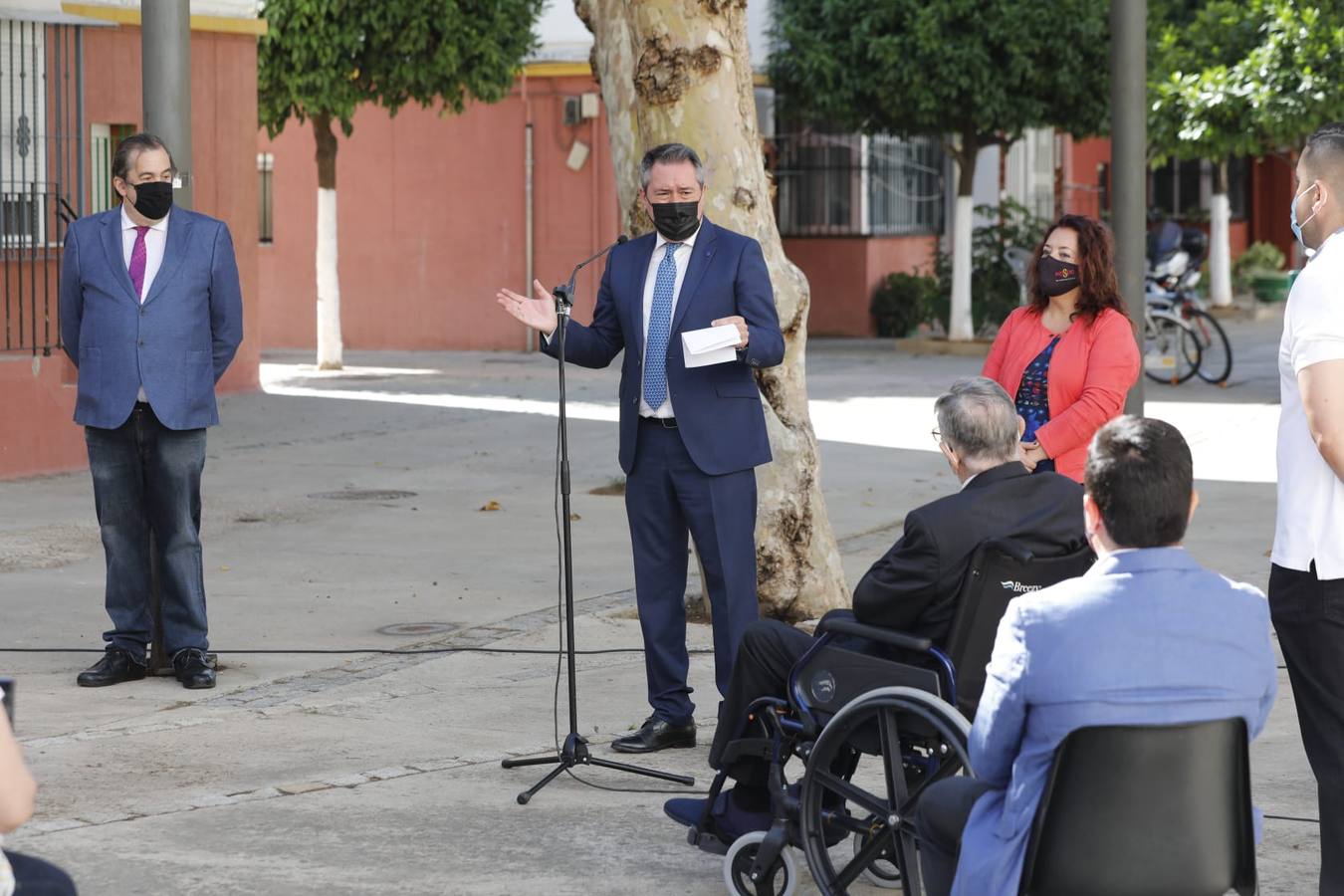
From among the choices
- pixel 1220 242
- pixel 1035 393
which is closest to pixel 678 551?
pixel 1035 393

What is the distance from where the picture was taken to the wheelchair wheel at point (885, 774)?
4496 mm

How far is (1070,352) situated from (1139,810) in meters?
3.44

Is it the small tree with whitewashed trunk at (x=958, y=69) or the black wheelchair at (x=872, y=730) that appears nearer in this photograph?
the black wheelchair at (x=872, y=730)

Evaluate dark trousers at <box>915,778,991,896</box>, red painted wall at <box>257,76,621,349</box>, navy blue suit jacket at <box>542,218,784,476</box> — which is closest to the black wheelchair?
dark trousers at <box>915,778,991,896</box>

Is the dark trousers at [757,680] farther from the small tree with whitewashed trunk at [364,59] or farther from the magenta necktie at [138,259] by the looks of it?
the small tree with whitewashed trunk at [364,59]

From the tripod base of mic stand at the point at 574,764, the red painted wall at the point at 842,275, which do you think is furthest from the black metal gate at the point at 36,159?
the red painted wall at the point at 842,275

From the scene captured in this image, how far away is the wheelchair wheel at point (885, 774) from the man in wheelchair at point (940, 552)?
22 cm

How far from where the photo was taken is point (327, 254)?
21.3 metres

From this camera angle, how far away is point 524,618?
873cm

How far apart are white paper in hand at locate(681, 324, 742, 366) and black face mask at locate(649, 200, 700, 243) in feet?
1.48

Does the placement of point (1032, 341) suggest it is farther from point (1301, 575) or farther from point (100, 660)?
point (100, 660)

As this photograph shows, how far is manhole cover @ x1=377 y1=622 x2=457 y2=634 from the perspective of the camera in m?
8.45

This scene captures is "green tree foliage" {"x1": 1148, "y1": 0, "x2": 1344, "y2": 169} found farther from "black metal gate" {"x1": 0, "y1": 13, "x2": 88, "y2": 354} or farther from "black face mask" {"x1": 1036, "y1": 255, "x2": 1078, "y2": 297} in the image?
"black face mask" {"x1": 1036, "y1": 255, "x2": 1078, "y2": 297}

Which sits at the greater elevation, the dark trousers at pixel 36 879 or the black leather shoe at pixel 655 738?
the dark trousers at pixel 36 879
